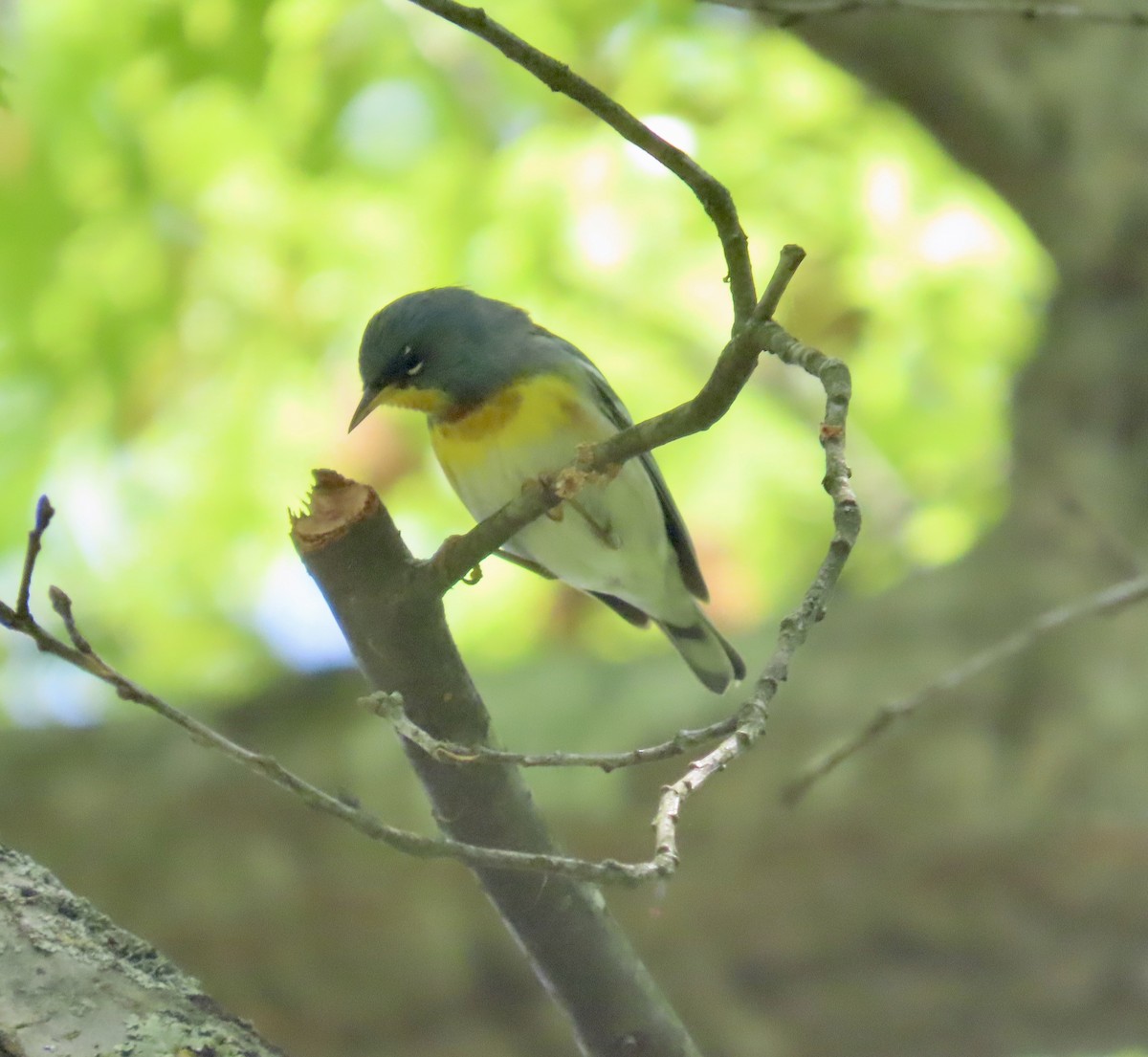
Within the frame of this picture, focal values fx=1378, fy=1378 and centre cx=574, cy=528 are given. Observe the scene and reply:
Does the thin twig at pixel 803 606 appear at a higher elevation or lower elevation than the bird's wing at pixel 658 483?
lower

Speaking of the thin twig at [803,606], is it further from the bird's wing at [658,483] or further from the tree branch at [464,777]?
the bird's wing at [658,483]

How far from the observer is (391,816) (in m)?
3.99

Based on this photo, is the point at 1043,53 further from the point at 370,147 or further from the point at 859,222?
the point at 370,147

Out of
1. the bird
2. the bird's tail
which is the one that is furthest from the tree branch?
the bird's tail

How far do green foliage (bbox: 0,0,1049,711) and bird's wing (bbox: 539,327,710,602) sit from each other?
156 cm

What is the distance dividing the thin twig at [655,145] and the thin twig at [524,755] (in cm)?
56

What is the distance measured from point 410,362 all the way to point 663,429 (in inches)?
76.7

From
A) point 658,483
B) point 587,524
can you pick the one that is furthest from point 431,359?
point 658,483

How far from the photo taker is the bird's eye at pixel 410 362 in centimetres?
375

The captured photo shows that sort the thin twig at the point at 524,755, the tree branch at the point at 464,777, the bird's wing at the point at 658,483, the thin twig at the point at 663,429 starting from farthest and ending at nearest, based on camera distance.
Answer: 1. the bird's wing at the point at 658,483
2. the tree branch at the point at 464,777
3. the thin twig at the point at 663,429
4. the thin twig at the point at 524,755

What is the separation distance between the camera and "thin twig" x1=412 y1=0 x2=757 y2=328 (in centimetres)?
183

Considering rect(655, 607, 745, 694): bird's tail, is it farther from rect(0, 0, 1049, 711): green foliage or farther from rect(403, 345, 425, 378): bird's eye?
rect(0, 0, 1049, 711): green foliage

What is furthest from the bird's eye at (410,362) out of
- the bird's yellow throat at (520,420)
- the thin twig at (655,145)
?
the thin twig at (655,145)

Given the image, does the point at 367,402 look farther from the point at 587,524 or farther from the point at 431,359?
the point at 587,524
